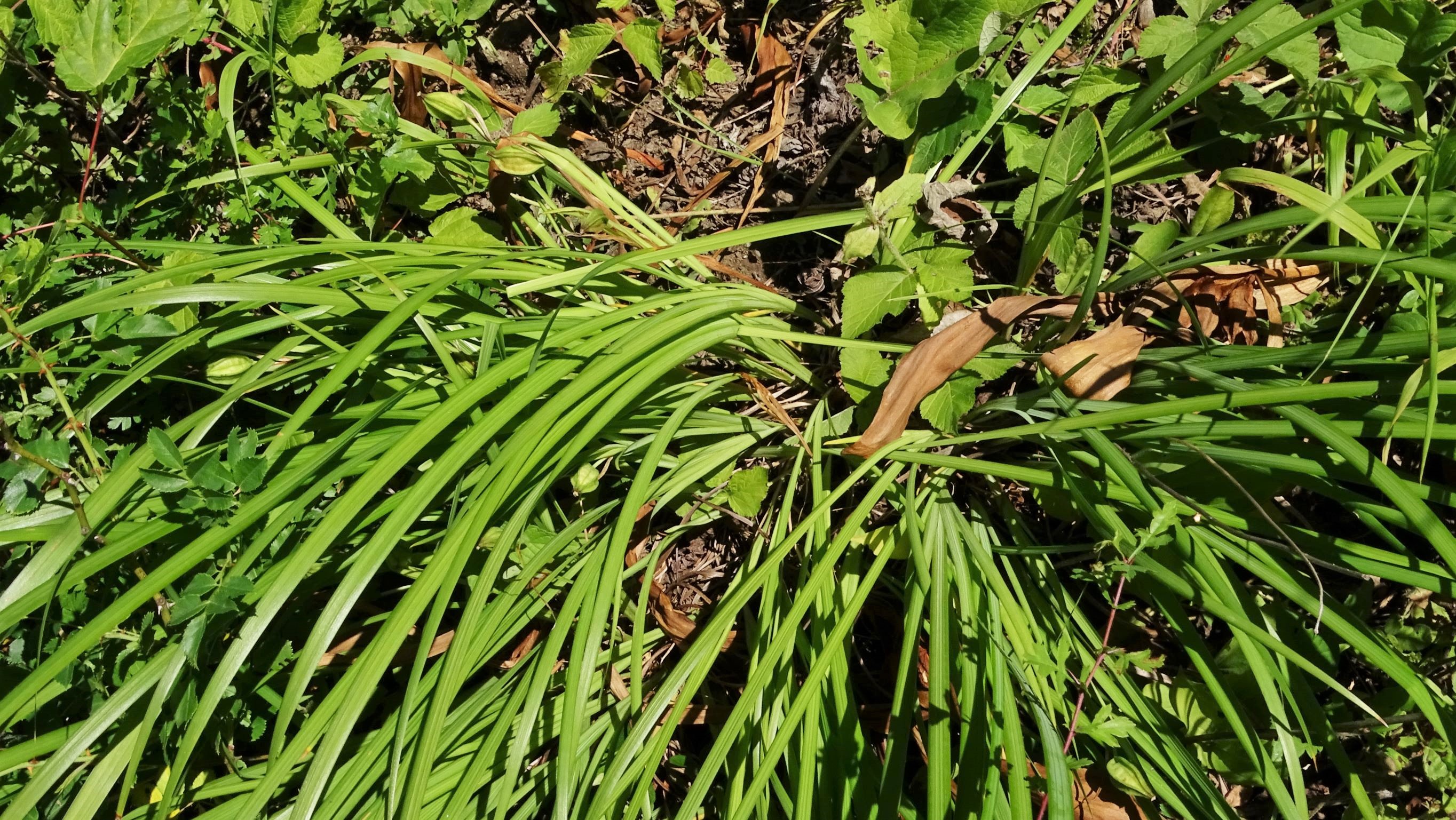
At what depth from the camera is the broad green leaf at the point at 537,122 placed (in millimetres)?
1558

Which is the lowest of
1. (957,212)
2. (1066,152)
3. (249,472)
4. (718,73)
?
(249,472)

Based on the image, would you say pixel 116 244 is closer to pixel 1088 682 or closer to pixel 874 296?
pixel 874 296

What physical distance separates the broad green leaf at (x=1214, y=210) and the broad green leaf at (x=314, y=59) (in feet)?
4.90

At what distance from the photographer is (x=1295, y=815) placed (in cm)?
98

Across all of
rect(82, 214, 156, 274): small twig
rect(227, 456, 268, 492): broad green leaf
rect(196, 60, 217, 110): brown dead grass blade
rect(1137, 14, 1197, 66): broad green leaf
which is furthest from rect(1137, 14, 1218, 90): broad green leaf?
rect(196, 60, 217, 110): brown dead grass blade

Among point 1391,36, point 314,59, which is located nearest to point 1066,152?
point 1391,36

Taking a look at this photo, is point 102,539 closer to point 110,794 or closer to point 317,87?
point 110,794

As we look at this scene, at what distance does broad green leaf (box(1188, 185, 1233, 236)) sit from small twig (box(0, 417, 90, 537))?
1.57 m

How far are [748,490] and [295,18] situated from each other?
1153 mm

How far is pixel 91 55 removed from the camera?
4.33ft

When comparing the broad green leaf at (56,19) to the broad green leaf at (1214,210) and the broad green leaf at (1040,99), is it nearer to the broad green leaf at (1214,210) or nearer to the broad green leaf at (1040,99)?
the broad green leaf at (1040,99)

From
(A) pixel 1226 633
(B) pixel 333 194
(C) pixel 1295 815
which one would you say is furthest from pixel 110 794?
(A) pixel 1226 633

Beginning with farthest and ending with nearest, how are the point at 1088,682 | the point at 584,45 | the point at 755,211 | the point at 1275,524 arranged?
1. the point at 755,211
2. the point at 584,45
3. the point at 1088,682
4. the point at 1275,524

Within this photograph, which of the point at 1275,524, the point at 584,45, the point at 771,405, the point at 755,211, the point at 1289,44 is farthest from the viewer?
the point at 755,211
